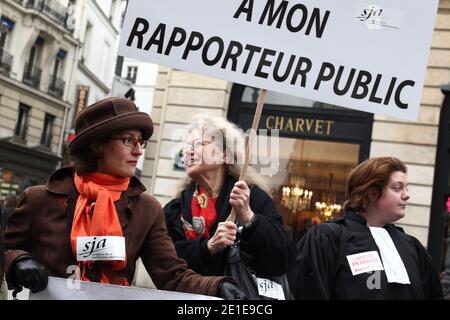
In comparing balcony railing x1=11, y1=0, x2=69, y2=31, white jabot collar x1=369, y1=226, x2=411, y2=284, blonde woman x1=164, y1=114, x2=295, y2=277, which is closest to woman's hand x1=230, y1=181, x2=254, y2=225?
blonde woman x1=164, y1=114, x2=295, y2=277

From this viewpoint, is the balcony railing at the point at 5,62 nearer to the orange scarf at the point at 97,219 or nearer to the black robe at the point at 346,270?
the black robe at the point at 346,270

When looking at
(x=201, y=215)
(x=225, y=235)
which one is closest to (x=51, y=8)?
(x=201, y=215)

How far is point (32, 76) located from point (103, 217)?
31238 mm

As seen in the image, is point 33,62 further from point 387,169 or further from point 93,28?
point 387,169

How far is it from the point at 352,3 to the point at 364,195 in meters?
1.02

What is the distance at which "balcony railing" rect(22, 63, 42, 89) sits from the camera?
32.1 metres

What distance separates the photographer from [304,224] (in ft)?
38.0

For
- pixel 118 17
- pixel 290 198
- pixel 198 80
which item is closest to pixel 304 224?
pixel 290 198

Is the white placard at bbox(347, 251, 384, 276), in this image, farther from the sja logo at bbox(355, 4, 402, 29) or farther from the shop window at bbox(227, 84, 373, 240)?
the shop window at bbox(227, 84, 373, 240)

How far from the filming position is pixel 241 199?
11.7 ft

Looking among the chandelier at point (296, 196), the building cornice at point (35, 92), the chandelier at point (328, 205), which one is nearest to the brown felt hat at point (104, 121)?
the chandelier at point (328, 205)

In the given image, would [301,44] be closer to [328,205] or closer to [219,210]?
[219,210]

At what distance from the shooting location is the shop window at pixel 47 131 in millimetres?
33344

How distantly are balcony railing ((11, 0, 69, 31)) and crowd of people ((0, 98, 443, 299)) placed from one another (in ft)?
99.0
